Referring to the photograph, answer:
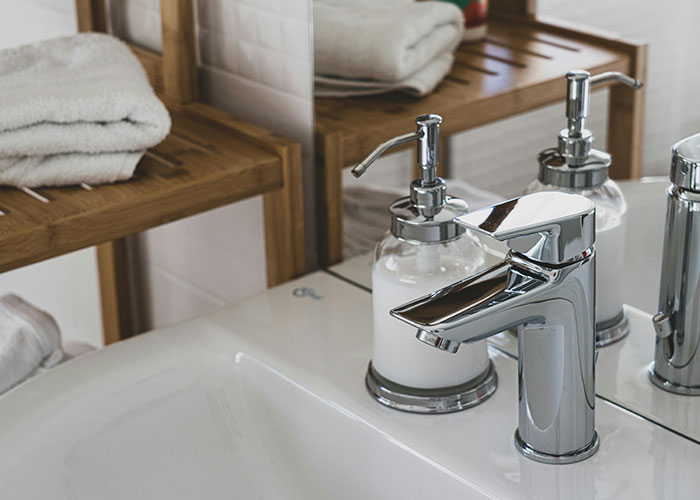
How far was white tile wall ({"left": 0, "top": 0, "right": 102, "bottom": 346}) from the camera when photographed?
1227 millimetres

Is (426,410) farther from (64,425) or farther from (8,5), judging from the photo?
(8,5)

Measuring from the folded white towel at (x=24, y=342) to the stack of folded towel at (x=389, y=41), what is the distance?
35cm

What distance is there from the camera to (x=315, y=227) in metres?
0.93

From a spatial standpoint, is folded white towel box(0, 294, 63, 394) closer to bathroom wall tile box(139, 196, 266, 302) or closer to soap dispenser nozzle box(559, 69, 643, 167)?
bathroom wall tile box(139, 196, 266, 302)

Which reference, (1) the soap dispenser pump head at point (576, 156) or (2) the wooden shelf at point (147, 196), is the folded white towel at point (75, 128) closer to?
(2) the wooden shelf at point (147, 196)

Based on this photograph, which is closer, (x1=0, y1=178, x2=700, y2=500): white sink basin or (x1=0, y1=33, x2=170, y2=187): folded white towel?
(x1=0, y1=178, x2=700, y2=500): white sink basin

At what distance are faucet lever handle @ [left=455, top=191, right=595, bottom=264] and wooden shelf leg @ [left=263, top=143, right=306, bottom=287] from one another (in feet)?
1.15

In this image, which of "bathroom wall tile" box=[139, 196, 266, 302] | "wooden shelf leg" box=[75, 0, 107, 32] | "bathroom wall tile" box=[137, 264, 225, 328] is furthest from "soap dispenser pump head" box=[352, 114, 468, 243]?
"wooden shelf leg" box=[75, 0, 107, 32]

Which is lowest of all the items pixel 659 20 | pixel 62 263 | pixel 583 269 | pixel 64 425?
pixel 62 263

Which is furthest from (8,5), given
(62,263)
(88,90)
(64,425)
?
(64,425)

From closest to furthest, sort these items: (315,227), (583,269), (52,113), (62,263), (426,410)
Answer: (583,269) → (426,410) → (52,113) → (315,227) → (62,263)

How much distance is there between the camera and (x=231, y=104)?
99cm

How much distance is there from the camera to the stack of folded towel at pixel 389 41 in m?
0.86

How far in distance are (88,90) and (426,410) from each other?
0.40 metres
